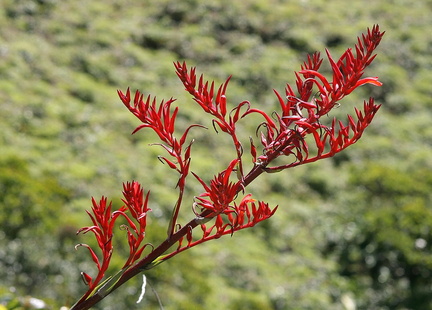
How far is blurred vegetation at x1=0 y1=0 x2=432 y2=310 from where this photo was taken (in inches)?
274

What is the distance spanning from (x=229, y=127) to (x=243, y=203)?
0.33ft

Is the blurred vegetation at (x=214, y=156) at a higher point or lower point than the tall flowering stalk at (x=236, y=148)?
higher

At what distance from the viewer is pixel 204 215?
0.90 m

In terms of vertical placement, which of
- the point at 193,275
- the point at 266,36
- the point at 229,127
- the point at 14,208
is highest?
the point at 266,36

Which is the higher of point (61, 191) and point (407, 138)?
point (407, 138)

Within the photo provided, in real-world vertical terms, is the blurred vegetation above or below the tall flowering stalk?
above

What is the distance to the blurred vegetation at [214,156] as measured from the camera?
6961 millimetres

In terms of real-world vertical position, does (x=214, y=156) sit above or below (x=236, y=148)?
above

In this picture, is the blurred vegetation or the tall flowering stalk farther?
the blurred vegetation

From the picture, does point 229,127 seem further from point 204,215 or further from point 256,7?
point 256,7

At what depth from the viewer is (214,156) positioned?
40.5ft

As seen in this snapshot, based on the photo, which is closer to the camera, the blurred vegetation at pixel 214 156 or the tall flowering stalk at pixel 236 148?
the tall flowering stalk at pixel 236 148

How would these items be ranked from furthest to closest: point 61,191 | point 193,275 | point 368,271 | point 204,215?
1. point 61,191
2. point 193,275
3. point 368,271
4. point 204,215

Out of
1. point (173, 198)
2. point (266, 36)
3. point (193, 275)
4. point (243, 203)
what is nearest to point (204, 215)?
point (243, 203)
